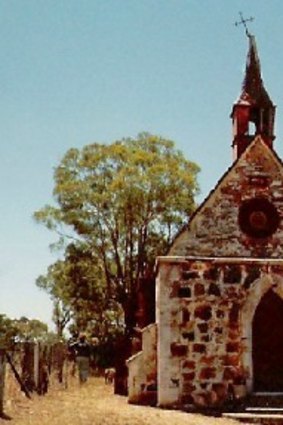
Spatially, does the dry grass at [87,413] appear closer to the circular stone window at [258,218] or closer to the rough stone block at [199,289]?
the rough stone block at [199,289]

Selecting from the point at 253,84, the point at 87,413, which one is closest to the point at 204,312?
the point at 87,413

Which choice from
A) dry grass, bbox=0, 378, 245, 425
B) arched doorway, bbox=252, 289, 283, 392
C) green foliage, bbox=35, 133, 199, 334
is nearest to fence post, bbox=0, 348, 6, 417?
dry grass, bbox=0, 378, 245, 425

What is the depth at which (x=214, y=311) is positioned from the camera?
15.3m

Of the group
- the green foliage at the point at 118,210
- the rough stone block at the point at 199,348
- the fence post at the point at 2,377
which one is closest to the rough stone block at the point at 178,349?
the rough stone block at the point at 199,348

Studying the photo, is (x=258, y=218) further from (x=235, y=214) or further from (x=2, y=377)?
(x=2, y=377)

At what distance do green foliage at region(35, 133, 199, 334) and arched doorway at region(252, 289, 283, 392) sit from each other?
51.3ft

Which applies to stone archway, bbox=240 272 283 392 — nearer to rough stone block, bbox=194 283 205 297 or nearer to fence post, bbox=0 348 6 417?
rough stone block, bbox=194 283 205 297

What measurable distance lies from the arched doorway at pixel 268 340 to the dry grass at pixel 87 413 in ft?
10.7

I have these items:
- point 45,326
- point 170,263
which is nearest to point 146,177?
point 170,263

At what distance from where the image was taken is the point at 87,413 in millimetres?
12141

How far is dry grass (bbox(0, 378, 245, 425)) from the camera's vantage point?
1098 centimetres

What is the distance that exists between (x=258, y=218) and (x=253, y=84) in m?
→ 6.61

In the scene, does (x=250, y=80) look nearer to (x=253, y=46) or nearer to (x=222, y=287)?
(x=253, y=46)

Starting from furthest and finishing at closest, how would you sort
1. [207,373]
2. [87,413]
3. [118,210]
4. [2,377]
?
[118,210], [207,373], [87,413], [2,377]
